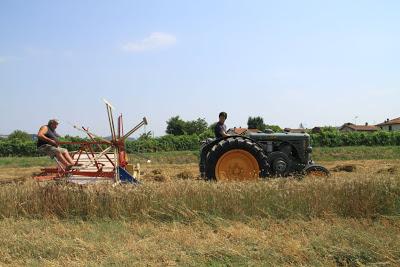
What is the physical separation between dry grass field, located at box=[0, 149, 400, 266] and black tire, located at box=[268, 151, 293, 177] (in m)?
2.64

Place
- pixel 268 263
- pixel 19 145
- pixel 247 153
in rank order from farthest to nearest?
pixel 19 145
pixel 247 153
pixel 268 263

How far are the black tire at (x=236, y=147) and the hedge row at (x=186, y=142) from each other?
2416cm

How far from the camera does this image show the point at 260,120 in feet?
274

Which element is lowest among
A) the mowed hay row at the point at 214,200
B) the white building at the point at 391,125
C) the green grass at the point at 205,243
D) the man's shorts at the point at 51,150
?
the green grass at the point at 205,243

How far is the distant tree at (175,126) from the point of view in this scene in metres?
70.4

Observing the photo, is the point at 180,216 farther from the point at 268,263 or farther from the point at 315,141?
the point at 315,141

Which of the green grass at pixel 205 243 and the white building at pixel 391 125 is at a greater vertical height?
the white building at pixel 391 125

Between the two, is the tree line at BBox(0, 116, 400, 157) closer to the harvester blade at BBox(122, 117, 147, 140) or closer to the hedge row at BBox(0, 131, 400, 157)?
the hedge row at BBox(0, 131, 400, 157)


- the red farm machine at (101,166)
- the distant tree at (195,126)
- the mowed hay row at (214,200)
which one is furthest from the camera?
the distant tree at (195,126)

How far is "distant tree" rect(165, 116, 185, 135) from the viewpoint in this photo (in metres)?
A: 70.4

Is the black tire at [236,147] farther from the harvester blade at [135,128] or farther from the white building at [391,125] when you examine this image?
the white building at [391,125]

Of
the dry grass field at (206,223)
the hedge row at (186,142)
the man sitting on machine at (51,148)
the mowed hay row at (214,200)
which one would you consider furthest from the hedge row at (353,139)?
the dry grass field at (206,223)

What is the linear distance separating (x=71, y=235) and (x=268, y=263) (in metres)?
2.93

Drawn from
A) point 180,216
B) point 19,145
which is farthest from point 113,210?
point 19,145
